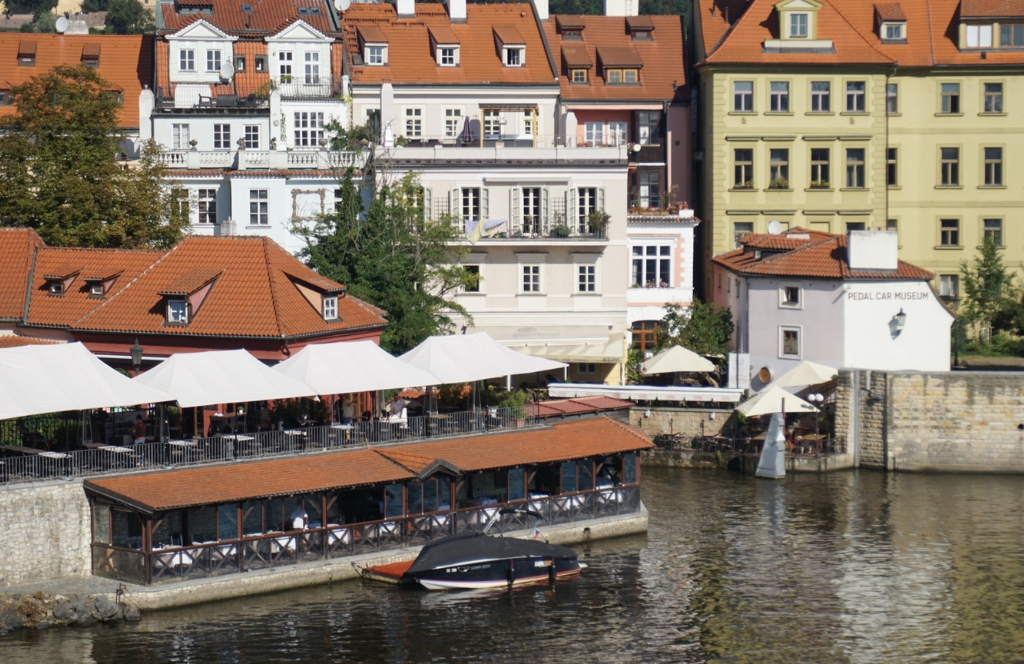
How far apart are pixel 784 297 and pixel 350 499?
2514cm

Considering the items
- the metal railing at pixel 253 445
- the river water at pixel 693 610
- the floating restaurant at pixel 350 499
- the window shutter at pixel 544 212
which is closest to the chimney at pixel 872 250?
the window shutter at pixel 544 212

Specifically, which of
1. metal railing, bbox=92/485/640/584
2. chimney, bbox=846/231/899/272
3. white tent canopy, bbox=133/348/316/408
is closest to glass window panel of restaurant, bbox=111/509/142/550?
metal railing, bbox=92/485/640/584

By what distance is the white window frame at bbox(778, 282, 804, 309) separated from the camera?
232 ft

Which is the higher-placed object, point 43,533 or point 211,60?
point 211,60

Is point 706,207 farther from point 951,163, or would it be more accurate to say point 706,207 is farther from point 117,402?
point 117,402

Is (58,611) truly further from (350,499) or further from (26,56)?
(26,56)

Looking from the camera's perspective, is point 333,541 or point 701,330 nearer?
point 333,541

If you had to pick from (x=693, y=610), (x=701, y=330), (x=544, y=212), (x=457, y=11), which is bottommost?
(x=693, y=610)

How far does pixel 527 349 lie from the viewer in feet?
234

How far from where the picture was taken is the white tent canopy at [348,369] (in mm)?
53812

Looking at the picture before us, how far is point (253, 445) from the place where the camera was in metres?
51.1

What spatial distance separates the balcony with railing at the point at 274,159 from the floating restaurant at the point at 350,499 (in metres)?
20.2

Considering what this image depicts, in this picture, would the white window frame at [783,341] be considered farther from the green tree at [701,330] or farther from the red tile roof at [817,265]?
the green tree at [701,330]

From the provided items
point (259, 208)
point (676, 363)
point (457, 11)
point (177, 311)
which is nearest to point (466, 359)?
point (177, 311)
